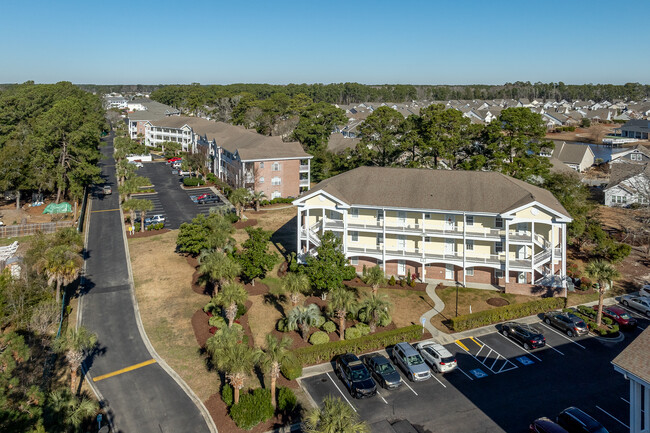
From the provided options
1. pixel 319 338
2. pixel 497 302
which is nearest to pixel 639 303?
pixel 497 302

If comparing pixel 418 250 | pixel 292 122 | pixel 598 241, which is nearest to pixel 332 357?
pixel 418 250

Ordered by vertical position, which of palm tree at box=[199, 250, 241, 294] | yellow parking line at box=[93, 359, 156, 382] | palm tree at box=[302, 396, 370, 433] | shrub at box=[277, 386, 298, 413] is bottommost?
yellow parking line at box=[93, 359, 156, 382]

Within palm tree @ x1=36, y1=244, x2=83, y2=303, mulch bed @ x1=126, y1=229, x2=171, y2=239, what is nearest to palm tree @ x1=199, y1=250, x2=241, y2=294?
palm tree @ x1=36, y1=244, x2=83, y2=303

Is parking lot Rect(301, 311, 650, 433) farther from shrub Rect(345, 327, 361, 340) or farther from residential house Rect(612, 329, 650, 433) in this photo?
residential house Rect(612, 329, 650, 433)

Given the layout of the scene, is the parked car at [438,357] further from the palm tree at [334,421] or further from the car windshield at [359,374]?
the palm tree at [334,421]

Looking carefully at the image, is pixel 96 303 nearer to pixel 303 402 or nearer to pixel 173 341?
pixel 173 341

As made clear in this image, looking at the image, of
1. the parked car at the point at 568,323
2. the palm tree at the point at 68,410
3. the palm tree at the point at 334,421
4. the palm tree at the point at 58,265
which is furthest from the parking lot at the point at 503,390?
the palm tree at the point at 58,265

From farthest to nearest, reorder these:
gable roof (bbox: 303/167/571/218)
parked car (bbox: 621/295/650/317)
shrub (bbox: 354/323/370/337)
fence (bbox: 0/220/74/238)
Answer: fence (bbox: 0/220/74/238) < gable roof (bbox: 303/167/571/218) < parked car (bbox: 621/295/650/317) < shrub (bbox: 354/323/370/337)

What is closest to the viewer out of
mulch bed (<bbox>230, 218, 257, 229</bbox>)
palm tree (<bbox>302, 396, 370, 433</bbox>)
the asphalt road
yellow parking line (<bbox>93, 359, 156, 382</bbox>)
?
palm tree (<bbox>302, 396, 370, 433</bbox>)
